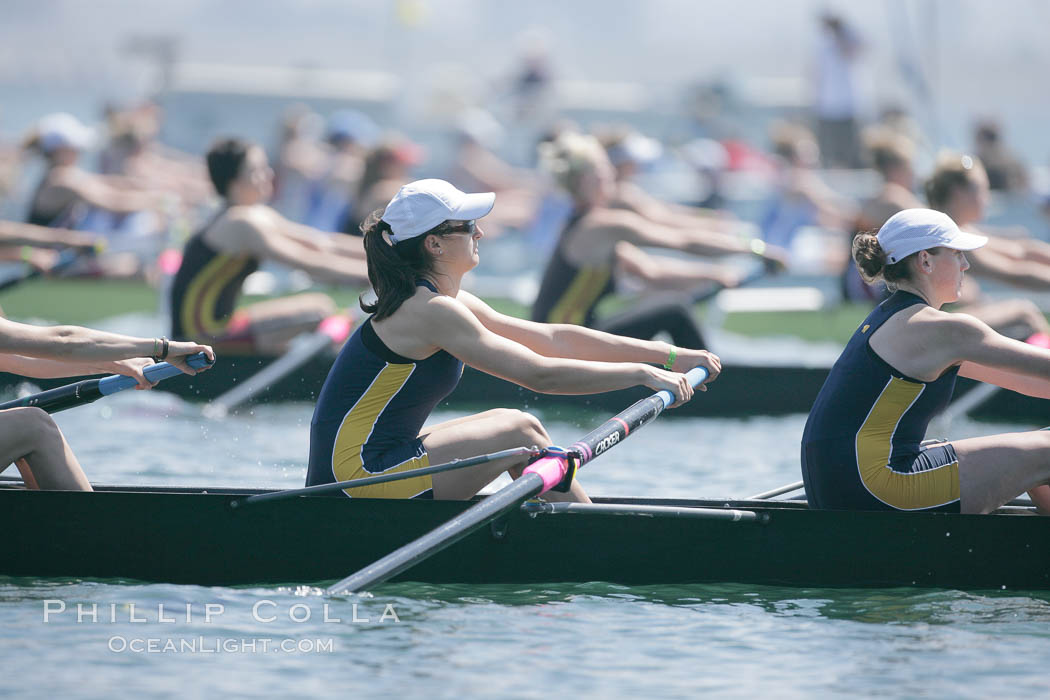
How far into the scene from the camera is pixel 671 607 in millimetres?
5117

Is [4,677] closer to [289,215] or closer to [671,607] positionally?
[671,607]

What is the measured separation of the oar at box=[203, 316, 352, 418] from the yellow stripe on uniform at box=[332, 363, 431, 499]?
406cm

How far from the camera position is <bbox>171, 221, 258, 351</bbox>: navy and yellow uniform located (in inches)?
374

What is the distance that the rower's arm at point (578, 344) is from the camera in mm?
5567

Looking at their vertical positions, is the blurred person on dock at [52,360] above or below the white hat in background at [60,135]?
below

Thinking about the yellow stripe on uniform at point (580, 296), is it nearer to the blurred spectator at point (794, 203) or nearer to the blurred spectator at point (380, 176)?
the blurred spectator at point (380, 176)

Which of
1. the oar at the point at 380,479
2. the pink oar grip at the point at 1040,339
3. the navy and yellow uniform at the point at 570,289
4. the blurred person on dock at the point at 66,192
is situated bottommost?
the oar at the point at 380,479

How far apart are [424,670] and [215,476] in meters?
3.53

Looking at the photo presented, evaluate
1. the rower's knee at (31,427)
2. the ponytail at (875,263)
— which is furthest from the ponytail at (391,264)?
the ponytail at (875,263)

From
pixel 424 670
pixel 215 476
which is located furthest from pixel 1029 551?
pixel 215 476

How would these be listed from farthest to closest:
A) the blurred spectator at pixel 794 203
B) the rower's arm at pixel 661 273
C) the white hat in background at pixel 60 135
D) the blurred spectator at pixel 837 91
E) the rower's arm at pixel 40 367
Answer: the blurred spectator at pixel 837 91, the blurred spectator at pixel 794 203, the white hat in background at pixel 60 135, the rower's arm at pixel 661 273, the rower's arm at pixel 40 367

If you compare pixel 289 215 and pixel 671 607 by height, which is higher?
pixel 289 215

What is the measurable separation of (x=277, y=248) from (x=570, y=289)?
1.87 metres

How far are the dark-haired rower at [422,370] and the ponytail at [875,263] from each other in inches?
29.2
